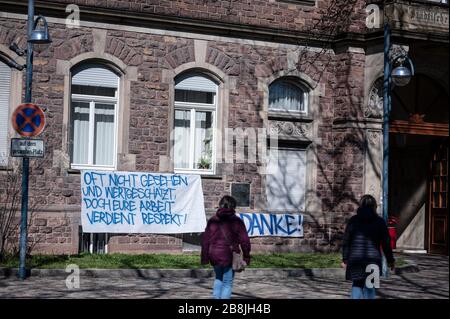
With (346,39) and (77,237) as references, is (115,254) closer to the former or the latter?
(77,237)

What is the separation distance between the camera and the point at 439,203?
2881cm

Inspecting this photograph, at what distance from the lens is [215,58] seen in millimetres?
25156

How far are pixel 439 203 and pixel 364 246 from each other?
15.7 metres

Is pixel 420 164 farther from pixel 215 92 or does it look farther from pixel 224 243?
pixel 224 243

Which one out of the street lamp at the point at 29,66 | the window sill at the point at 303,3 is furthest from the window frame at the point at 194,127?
the street lamp at the point at 29,66

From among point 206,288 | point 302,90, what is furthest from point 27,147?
point 302,90

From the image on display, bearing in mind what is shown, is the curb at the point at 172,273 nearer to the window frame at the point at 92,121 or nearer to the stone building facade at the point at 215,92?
the stone building facade at the point at 215,92

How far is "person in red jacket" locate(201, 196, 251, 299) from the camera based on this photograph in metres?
14.3

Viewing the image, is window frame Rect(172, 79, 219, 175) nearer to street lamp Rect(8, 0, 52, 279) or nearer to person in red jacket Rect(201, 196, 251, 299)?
street lamp Rect(8, 0, 52, 279)

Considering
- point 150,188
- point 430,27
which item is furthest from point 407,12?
point 150,188

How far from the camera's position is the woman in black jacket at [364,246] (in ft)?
44.7

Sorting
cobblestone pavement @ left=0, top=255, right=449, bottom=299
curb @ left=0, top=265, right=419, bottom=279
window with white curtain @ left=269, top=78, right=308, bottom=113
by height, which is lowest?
cobblestone pavement @ left=0, top=255, right=449, bottom=299

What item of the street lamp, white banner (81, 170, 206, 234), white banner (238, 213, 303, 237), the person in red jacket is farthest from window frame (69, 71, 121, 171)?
the person in red jacket

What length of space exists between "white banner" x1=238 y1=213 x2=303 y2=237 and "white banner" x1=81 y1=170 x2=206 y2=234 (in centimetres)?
135
